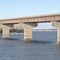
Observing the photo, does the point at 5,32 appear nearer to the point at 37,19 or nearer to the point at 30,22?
the point at 30,22

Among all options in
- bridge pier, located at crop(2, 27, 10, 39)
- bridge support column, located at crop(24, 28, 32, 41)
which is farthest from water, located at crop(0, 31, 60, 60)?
bridge pier, located at crop(2, 27, 10, 39)

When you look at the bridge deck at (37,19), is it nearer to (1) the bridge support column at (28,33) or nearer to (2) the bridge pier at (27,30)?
(2) the bridge pier at (27,30)

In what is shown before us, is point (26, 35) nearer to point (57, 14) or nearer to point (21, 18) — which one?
point (21, 18)

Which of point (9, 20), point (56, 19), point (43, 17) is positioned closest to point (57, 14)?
point (56, 19)

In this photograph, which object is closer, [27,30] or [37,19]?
[37,19]

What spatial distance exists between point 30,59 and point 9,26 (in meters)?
95.4

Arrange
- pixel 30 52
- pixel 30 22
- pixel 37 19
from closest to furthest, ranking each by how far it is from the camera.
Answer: pixel 30 52 < pixel 37 19 < pixel 30 22

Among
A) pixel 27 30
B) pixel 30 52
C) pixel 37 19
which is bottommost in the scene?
pixel 30 52

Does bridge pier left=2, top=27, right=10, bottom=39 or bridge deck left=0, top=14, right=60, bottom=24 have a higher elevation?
bridge deck left=0, top=14, right=60, bottom=24

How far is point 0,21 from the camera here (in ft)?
437

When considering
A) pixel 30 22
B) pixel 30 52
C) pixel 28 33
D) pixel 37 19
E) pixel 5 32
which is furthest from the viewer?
pixel 5 32

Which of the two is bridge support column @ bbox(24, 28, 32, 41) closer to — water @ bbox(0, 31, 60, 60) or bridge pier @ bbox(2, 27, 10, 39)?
bridge pier @ bbox(2, 27, 10, 39)

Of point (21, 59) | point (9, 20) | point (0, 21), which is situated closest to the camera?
point (21, 59)

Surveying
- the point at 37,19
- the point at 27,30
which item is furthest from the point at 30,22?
the point at 37,19
